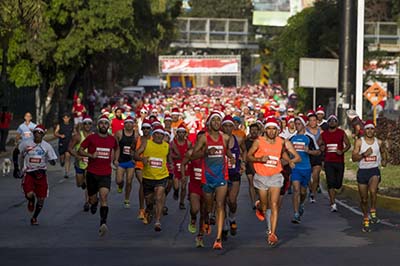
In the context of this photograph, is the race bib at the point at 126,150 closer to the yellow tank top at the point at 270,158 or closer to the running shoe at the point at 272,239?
the yellow tank top at the point at 270,158

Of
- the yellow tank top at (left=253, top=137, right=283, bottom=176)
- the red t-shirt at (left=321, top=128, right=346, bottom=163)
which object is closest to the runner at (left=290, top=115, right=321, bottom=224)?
the red t-shirt at (left=321, top=128, right=346, bottom=163)

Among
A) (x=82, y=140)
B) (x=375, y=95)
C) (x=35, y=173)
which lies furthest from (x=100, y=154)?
(x=375, y=95)

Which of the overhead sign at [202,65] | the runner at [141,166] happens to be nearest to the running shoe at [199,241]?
the runner at [141,166]

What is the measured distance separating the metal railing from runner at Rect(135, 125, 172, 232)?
8290cm

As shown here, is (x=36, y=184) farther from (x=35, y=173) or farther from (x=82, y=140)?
(x=82, y=140)

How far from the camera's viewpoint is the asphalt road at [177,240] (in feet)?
42.6

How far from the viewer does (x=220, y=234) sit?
13898 millimetres

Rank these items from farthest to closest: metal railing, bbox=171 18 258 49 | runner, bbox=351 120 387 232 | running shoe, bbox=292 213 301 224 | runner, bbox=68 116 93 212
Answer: metal railing, bbox=171 18 258 49 → runner, bbox=68 116 93 212 → running shoe, bbox=292 213 301 224 → runner, bbox=351 120 387 232

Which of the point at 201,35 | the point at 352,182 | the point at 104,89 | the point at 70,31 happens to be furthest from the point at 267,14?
the point at 352,182

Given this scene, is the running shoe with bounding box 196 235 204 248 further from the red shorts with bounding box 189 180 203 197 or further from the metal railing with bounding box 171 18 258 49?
the metal railing with bounding box 171 18 258 49

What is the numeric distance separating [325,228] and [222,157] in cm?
331

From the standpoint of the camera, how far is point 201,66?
106 meters

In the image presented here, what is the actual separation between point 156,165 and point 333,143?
4.12m

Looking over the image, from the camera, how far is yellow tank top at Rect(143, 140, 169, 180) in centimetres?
1641
